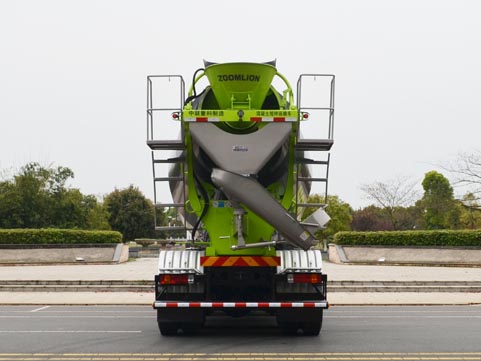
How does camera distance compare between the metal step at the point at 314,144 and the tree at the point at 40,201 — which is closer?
the metal step at the point at 314,144

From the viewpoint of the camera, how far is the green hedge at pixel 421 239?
3059cm

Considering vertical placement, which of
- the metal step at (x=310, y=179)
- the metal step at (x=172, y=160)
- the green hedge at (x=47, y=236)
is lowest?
the green hedge at (x=47, y=236)

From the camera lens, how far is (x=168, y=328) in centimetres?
985

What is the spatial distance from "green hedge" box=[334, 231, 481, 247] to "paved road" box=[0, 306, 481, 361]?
17665 millimetres

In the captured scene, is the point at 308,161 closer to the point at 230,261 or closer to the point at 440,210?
the point at 230,261

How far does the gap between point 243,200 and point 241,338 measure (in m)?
2.13

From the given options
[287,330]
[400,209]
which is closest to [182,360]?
[287,330]

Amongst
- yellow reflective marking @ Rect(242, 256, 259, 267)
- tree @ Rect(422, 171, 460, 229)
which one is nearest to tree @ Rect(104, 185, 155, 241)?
tree @ Rect(422, 171, 460, 229)

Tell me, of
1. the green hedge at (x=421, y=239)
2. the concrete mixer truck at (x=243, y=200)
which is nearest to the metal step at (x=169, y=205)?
the concrete mixer truck at (x=243, y=200)

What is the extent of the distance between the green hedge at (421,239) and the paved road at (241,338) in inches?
695

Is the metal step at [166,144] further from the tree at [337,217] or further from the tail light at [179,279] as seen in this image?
the tree at [337,217]

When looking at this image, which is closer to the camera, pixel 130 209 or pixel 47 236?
pixel 47 236

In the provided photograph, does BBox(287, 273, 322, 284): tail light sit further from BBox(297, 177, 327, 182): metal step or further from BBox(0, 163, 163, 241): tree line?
BBox(0, 163, 163, 241): tree line

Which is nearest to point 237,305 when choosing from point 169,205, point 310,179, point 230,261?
point 230,261
